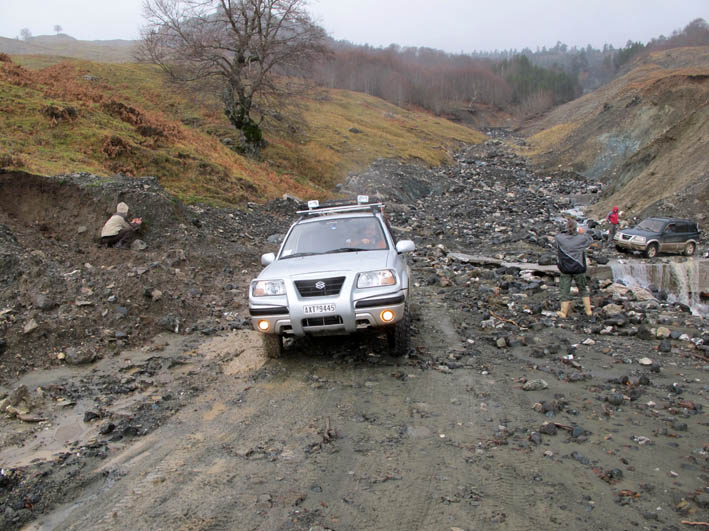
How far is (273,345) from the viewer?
20.9 ft

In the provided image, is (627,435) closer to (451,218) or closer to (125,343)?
(125,343)

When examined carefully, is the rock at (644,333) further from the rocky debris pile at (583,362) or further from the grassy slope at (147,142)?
the grassy slope at (147,142)

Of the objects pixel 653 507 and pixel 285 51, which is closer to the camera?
pixel 653 507

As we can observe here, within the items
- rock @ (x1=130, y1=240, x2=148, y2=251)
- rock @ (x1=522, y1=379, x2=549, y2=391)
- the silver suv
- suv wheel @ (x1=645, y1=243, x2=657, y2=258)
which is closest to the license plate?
the silver suv

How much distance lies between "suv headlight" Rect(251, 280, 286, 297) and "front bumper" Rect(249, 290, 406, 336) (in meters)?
0.20

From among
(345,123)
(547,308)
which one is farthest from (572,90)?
(547,308)

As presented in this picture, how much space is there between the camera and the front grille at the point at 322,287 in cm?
576

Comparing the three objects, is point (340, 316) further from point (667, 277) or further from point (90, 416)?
point (667, 277)

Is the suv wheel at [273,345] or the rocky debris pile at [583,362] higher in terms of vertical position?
the suv wheel at [273,345]

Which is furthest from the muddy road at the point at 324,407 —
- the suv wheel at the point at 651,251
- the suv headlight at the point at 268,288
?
the suv wheel at the point at 651,251

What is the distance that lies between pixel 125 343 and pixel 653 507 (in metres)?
6.52

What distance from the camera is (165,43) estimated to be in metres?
27.8

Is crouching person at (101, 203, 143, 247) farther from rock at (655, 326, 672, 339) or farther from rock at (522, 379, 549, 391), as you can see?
rock at (655, 326, 672, 339)

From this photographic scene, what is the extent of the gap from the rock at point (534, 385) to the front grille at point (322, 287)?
231 centimetres
